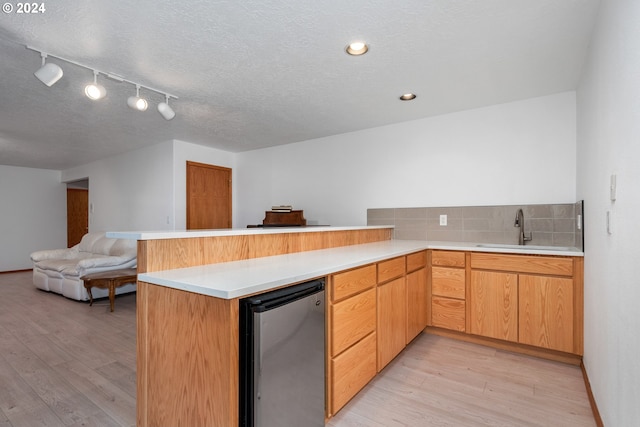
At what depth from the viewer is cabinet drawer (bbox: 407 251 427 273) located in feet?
8.67

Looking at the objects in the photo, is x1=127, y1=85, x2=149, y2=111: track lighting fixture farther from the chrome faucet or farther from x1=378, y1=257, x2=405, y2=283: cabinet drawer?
the chrome faucet

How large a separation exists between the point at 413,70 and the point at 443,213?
1.67 m

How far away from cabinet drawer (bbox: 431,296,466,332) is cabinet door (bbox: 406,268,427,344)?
0.32 ft

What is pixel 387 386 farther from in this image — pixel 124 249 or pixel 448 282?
pixel 124 249

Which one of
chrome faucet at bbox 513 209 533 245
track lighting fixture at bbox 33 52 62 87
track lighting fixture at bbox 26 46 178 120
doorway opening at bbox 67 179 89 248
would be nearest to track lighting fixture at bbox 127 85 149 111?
track lighting fixture at bbox 26 46 178 120

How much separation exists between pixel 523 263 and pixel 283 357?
2169 millimetres

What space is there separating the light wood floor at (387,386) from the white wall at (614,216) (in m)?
0.30

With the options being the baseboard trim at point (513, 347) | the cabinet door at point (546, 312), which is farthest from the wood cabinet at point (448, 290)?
the cabinet door at point (546, 312)

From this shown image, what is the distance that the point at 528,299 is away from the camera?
255cm

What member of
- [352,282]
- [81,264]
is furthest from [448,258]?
[81,264]

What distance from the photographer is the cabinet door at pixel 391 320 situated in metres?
2.15

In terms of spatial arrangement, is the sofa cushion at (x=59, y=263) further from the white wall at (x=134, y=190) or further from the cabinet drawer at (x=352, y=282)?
the cabinet drawer at (x=352, y=282)

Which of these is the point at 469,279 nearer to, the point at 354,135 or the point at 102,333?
the point at 354,135

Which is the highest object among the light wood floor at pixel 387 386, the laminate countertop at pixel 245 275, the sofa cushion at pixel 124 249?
the laminate countertop at pixel 245 275
